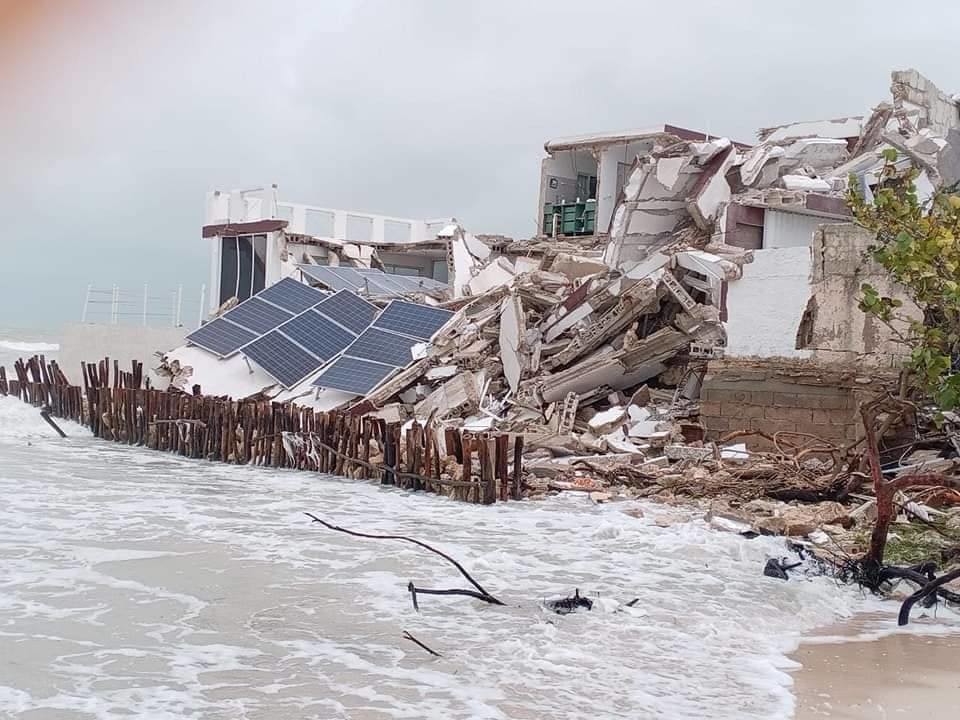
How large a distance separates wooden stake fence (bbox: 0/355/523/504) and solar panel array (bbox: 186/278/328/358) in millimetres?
2082

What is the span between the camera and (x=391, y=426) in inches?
554

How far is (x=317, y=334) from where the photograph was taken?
2078 centimetres

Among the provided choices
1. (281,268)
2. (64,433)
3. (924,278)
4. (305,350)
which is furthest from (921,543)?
(281,268)

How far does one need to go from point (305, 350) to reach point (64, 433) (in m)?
5.04

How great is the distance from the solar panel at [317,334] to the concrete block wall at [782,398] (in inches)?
313

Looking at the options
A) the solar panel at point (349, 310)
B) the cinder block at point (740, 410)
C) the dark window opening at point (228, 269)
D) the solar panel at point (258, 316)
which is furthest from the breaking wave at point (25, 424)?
the cinder block at point (740, 410)

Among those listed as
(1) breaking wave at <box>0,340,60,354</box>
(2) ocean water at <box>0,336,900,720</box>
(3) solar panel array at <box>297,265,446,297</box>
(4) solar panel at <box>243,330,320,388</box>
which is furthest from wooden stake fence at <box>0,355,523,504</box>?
(1) breaking wave at <box>0,340,60,354</box>

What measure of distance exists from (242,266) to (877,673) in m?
26.3

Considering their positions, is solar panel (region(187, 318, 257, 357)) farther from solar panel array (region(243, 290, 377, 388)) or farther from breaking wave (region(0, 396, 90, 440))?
breaking wave (region(0, 396, 90, 440))

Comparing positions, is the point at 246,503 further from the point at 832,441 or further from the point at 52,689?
the point at 832,441

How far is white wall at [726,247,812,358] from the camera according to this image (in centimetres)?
1427

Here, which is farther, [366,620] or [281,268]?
[281,268]

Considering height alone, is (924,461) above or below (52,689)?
above

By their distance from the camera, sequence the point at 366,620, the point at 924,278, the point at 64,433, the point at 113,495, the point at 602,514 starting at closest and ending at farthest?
the point at 366,620, the point at 924,278, the point at 602,514, the point at 113,495, the point at 64,433
